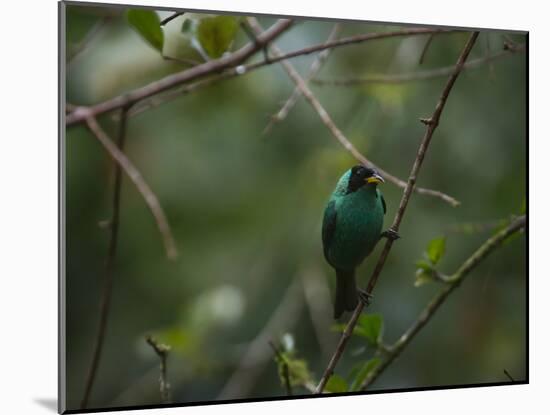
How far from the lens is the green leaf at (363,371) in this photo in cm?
360

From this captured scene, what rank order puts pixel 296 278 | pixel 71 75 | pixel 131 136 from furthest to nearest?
pixel 296 278 < pixel 131 136 < pixel 71 75

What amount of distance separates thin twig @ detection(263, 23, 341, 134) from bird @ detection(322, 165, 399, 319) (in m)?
0.38

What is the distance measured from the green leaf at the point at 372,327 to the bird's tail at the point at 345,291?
0.18 metres

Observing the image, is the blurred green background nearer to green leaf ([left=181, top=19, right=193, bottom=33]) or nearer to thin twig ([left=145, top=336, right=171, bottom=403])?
green leaf ([left=181, top=19, right=193, bottom=33])

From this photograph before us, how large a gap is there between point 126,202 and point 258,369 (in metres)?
0.93

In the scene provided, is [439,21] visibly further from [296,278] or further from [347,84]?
[296,278]

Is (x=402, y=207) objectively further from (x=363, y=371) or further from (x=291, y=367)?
(x=291, y=367)

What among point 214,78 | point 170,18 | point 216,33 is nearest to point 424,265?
point 214,78

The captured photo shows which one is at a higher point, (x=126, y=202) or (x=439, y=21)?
(x=439, y=21)

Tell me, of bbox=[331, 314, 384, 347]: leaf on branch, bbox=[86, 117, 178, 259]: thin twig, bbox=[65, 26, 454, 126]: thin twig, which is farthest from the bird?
bbox=[86, 117, 178, 259]: thin twig

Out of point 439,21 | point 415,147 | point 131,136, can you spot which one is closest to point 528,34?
point 439,21

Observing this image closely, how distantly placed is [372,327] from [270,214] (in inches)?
30.1

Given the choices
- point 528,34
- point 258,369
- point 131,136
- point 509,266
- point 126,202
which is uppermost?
point 528,34

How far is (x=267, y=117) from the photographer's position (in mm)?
3918
